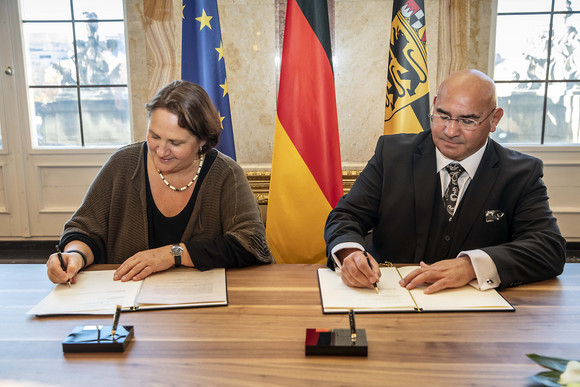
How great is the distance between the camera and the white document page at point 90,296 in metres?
1.29

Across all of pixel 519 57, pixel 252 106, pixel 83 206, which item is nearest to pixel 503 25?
pixel 519 57

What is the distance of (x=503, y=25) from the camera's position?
4004mm

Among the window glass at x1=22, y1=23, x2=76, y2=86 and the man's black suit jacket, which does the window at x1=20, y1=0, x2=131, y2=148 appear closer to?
the window glass at x1=22, y1=23, x2=76, y2=86

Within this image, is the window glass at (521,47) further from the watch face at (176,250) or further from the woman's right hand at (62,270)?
Result: the woman's right hand at (62,270)

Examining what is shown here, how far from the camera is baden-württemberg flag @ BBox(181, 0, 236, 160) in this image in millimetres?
2723

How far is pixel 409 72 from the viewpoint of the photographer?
274cm

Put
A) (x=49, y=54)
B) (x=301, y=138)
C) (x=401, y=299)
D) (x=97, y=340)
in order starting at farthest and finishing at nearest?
(x=49, y=54)
(x=301, y=138)
(x=401, y=299)
(x=97, y=340)

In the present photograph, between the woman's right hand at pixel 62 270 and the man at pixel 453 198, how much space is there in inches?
32.7

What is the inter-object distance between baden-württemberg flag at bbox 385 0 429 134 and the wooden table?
1.48 meters

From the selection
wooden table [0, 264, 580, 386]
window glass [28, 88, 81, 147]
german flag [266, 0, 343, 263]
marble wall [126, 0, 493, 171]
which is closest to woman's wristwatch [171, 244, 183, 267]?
wooden table [0, 264, 580, 386]

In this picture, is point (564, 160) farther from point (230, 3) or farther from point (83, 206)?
point (83, 206)

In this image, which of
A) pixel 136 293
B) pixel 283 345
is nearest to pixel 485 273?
pixel 283 345

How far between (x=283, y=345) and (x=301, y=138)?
5.47 ft

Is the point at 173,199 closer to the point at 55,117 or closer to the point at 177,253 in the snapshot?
the point at 177,253
